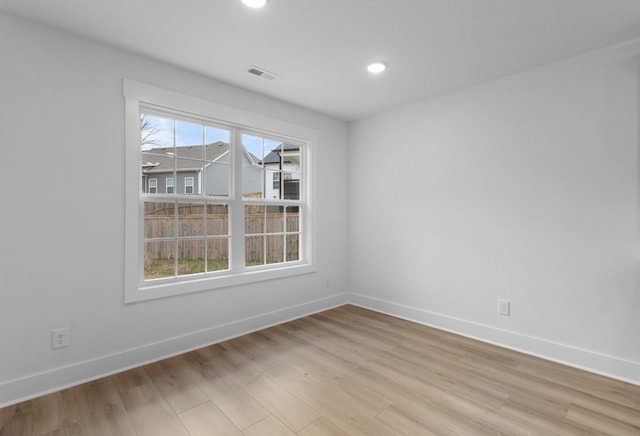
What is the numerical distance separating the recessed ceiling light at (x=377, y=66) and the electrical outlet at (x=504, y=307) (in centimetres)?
242

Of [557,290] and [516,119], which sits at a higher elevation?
[516,119]

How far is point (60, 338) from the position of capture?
2191 mm

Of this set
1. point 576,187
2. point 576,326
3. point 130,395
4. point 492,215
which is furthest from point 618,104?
point 130,395

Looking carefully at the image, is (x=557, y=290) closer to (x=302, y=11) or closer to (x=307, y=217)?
(x=307, y=217)

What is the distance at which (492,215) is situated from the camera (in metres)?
3.06

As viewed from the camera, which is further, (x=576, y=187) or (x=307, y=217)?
(x=307, y=217)

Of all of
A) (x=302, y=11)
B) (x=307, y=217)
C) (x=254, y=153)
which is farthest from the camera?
(x=307, y=217)

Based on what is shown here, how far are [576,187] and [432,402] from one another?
6.79 ft

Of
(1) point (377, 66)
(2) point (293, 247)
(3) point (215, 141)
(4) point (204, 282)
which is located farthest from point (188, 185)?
(1) point (377, 66)

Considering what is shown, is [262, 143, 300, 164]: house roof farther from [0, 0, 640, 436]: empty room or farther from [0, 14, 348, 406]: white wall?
[0, 14, 348, 406]: white wall

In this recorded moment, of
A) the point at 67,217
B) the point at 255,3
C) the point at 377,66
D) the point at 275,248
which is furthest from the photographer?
the point at 275,248

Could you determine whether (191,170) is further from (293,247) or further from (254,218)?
(293,247)

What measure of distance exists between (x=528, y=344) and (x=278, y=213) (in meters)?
2.80

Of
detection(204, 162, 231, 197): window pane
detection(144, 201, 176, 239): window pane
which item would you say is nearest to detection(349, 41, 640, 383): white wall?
detection(204, 162, 231, 197): window pane
